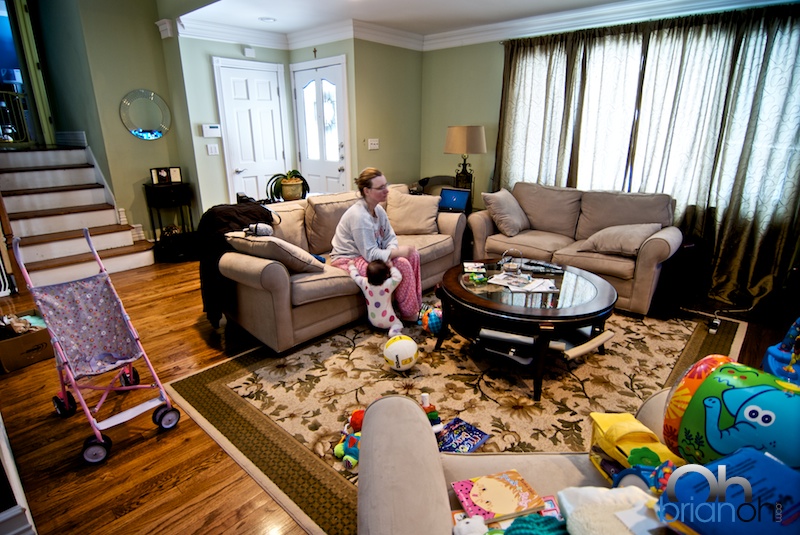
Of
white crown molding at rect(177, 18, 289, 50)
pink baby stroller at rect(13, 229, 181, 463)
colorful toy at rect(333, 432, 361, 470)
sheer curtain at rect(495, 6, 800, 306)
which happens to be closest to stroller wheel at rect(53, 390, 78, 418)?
pink baby stroller at rect(13, 229, 181, 463)

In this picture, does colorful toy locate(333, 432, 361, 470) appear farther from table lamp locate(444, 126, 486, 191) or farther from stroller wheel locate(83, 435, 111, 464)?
table lamp locate(444, 126, 486, 191)

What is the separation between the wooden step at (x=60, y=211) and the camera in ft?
14.1

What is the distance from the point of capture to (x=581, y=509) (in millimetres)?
744

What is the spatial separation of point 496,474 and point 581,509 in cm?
47

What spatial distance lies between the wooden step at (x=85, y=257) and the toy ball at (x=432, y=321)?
3.43 meters

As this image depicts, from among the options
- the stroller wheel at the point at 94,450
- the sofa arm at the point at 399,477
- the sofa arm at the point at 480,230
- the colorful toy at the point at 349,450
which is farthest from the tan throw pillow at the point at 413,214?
the sofa arm at the point at 399,477

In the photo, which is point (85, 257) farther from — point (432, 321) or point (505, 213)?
point (505, 213)

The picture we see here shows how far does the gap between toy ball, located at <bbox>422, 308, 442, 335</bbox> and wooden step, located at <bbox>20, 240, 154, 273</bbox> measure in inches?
135

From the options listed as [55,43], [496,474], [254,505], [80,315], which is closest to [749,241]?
[496,474]

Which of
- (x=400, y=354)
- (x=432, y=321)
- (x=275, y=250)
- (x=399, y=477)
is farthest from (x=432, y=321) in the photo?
(x=399, y=477)

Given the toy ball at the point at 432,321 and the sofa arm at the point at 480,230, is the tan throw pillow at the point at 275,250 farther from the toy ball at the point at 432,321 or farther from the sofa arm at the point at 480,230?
the sofa arm at the point at 480,230

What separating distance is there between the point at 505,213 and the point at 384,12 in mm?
2396

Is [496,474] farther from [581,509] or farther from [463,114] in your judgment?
[463,114]

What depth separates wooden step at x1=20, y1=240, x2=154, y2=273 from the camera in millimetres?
4035
